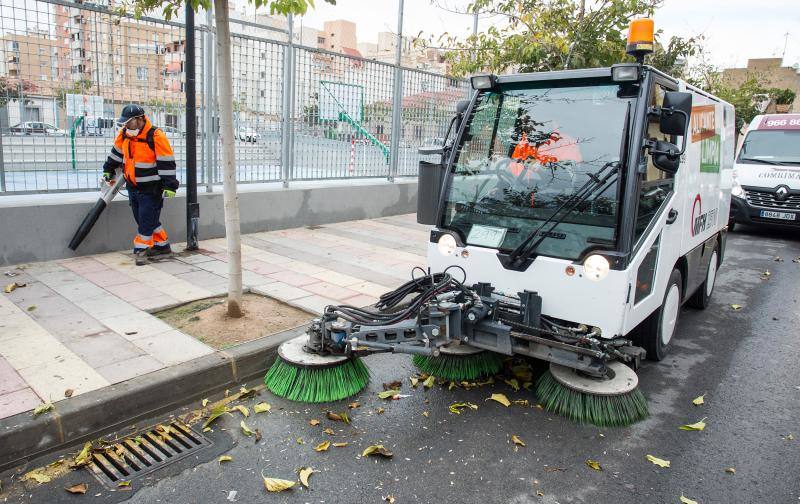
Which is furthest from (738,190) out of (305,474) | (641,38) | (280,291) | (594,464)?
(305,474)

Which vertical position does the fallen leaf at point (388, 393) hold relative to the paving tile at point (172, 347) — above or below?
below

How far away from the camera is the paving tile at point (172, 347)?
13.0ft

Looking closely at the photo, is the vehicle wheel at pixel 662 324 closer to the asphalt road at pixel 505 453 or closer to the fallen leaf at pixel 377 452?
the asphalt road at pixel 505 453

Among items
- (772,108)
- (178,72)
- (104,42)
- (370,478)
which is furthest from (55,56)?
(772,108)

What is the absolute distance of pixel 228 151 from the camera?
14.7ft

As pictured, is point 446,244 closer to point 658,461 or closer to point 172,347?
point 658,461

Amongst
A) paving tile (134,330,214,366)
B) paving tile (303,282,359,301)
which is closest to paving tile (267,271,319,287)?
paving tile (303,282,359,301)

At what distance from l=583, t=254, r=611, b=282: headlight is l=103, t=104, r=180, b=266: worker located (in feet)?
15.6

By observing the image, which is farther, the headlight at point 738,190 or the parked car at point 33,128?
the headlight at point 738,190

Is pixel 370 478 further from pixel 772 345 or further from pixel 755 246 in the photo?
pixel 755 246

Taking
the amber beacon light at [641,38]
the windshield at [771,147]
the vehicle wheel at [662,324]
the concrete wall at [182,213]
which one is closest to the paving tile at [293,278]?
the concrete wall at [182,213]

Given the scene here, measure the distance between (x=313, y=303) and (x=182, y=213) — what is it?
9.53ft

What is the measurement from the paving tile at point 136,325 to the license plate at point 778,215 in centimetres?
1078

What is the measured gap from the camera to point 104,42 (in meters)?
6.39
